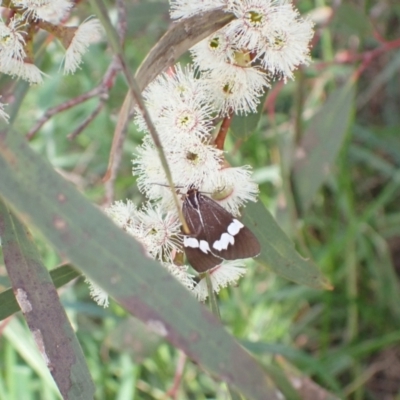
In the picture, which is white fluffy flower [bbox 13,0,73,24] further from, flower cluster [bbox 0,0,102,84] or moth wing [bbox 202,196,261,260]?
moth wing [bbox 202,196,261,260]

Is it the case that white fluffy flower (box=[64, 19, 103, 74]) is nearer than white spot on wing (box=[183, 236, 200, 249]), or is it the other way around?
white spot on wing (box=[183, 236, 200, 249])

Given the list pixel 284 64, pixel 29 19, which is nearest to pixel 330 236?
pixel 284 64

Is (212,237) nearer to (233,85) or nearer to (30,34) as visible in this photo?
(233,85)

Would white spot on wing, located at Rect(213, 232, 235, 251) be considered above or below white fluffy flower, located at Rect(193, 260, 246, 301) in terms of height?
above

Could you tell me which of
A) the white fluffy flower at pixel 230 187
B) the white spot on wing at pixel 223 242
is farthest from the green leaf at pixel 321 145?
the white spot on wing at pixel 223 242

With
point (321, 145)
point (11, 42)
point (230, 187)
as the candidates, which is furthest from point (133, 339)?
point (11, 42)

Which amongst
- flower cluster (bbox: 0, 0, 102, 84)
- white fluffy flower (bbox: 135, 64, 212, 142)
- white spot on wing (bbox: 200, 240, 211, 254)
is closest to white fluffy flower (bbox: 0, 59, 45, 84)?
flower cluster (bbox: 0, 0, 102, 84)

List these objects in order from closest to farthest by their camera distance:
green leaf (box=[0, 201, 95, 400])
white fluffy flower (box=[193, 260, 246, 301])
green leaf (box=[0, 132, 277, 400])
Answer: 1. green leaf (box=[0, 132, 277, 400])
2. green leaf (box=[0, 201, 95, 400])
3. white fluffy flower (box=[193, 260, 246, 301])
